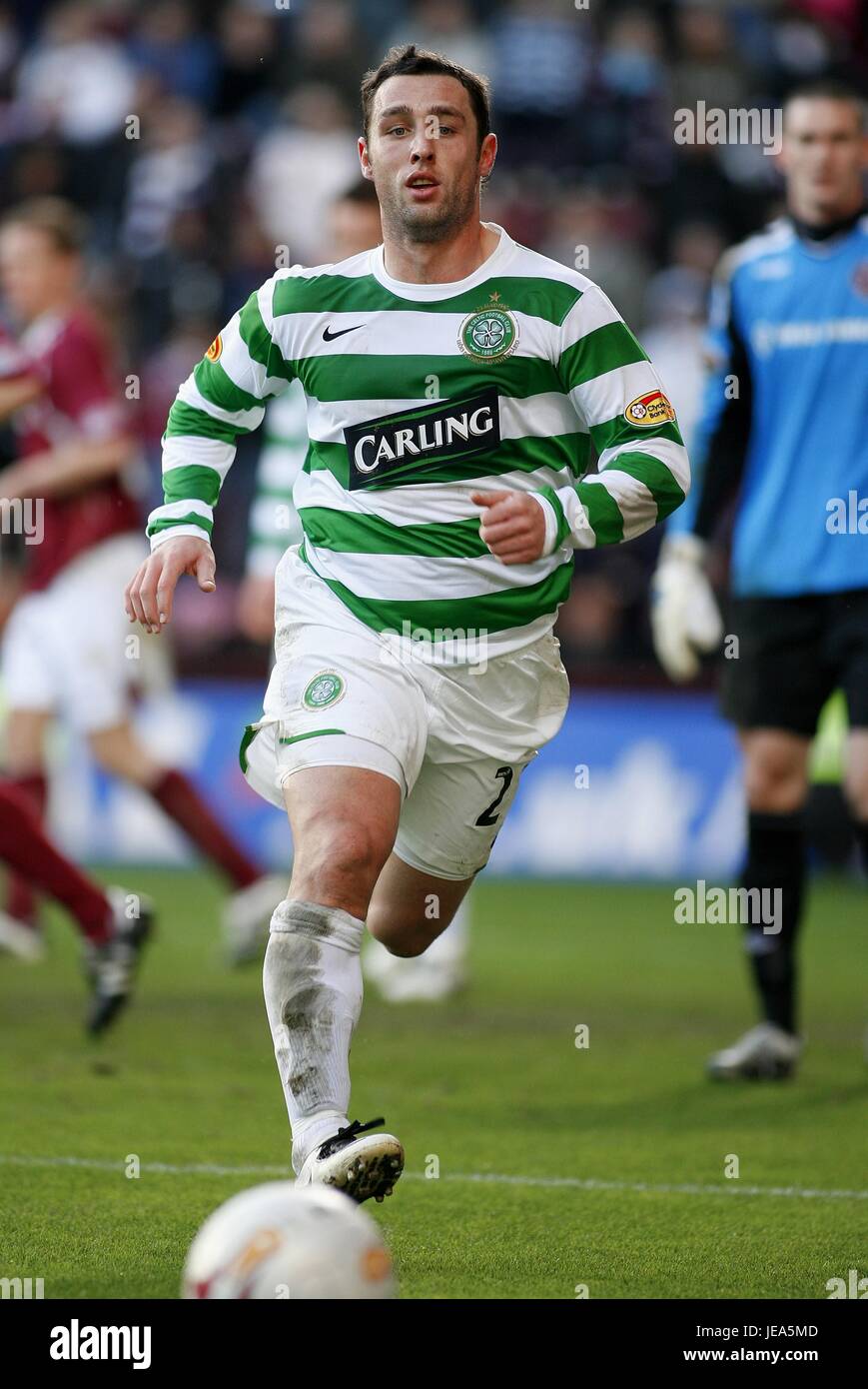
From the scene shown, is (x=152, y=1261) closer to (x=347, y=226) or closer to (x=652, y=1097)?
(x=652, y=1097)

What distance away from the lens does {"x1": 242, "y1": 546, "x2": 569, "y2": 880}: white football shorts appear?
12.4ft

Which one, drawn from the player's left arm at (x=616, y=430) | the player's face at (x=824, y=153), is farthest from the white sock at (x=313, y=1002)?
the player's face at (x=824, y=153)

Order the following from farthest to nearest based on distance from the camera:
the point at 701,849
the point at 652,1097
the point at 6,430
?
the point at 701,849
the point at 6,430
the point at 652,1097

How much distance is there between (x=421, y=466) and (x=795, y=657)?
2271 millimetres

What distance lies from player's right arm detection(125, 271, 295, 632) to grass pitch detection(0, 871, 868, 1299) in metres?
1.30

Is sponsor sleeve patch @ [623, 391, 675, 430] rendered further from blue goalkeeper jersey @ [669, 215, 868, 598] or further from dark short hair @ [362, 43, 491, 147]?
blue goalkeeper jersey @ [669, 215, 868, 598]

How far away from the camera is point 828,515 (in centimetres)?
579

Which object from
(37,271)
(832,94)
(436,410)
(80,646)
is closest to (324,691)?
(436,410)

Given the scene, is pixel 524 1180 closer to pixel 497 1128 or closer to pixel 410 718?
pixel 497 1128

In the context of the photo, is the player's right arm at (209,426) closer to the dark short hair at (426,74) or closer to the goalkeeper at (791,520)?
the dark short hair at (426,74)

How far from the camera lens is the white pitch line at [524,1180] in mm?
4371

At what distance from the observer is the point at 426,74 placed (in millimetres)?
3855
